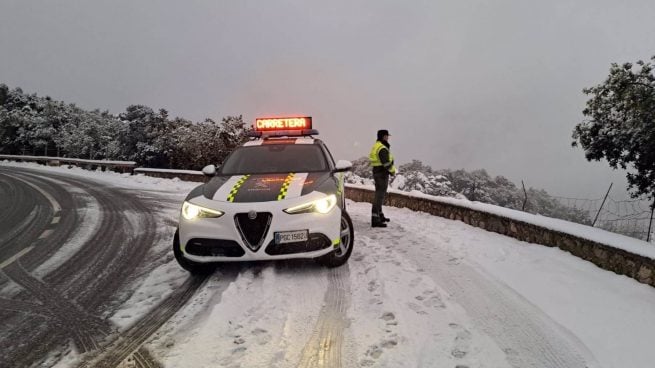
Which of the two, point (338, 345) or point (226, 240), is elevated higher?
point (226, 240)

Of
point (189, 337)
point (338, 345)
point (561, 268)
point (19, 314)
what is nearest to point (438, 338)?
point (338, 345)

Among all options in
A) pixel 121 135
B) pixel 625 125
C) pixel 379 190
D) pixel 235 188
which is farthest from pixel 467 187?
pixel 121 135

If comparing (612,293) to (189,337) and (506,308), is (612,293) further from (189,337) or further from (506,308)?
(189,337)

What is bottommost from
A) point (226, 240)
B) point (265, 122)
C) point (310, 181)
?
point (226, 240)

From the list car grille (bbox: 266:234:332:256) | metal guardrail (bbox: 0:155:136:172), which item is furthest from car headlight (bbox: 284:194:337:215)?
metal guardrail (bbox: 0:155:136:172)

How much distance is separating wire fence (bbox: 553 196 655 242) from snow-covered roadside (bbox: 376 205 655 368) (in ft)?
10.1

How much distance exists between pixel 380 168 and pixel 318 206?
11.7 ft

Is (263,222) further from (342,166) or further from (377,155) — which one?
(377,155)

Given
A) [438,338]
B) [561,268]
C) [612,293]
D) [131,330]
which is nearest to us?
[438,338]

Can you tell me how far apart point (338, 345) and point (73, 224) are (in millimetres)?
7081

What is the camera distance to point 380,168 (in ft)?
25.3

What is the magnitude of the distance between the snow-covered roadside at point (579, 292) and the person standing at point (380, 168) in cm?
133

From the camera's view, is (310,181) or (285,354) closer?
(285,354)

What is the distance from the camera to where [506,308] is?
3715mm
